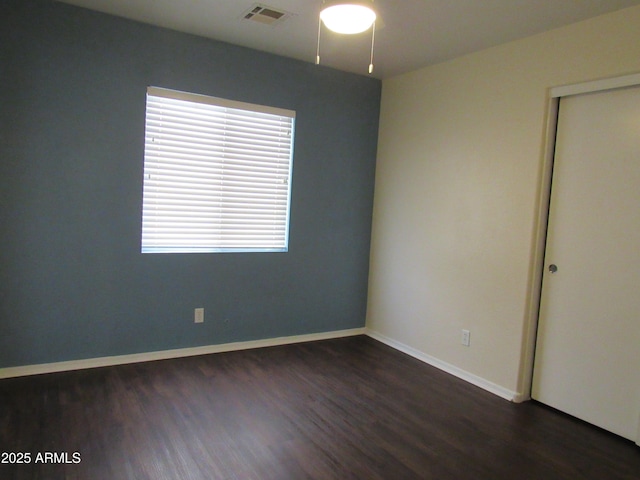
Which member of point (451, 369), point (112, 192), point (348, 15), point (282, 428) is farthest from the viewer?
point (451, 369)

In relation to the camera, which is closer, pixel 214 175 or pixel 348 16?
pixel 348 16

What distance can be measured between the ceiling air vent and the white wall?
148 centimetres

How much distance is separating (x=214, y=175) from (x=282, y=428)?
81.3 inches

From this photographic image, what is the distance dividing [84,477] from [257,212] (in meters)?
2.38

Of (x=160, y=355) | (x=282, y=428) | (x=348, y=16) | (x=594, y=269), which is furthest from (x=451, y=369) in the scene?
(x=348, y=16)

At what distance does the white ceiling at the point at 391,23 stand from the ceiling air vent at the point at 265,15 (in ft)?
0.14

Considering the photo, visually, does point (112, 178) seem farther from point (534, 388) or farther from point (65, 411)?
point (534, 388)

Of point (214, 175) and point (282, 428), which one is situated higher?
point (214, 175)

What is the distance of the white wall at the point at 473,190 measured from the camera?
3.00m

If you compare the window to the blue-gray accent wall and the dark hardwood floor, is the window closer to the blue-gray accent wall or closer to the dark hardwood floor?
the blue-gray accent wall

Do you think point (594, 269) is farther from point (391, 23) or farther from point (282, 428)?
point (282, 428)

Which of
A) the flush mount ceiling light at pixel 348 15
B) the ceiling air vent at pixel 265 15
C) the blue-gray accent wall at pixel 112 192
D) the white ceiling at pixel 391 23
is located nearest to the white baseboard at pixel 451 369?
the blue-gray accent wall at pixel 112 192

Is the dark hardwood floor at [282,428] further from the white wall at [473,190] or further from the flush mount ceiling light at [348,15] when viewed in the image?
the flush mount ceiling light at [348,15]

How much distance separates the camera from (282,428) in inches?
103
